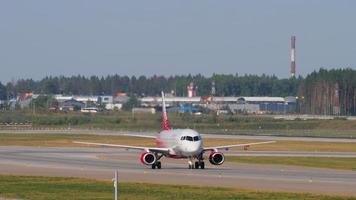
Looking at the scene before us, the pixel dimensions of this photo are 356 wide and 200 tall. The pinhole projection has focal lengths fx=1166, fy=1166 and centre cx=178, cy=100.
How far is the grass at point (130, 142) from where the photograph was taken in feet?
367

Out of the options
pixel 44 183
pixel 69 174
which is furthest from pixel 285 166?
pixel 44 183

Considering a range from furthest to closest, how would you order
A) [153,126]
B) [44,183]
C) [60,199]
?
[153,126]
[44,183]
[60,199]

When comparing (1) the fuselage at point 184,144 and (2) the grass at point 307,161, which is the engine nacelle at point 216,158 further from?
(2) the grass at point 307,161

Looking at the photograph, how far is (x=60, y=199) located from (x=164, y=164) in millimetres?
33642

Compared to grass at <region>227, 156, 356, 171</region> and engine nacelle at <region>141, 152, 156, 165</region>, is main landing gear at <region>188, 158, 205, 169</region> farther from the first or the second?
grass at <region>227, 156, 356, 171</region>

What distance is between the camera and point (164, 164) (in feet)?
269

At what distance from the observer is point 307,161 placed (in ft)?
280

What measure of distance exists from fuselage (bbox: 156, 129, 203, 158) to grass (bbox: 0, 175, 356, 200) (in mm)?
14015

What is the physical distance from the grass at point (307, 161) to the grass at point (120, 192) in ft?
77.2

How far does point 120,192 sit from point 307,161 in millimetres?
34963

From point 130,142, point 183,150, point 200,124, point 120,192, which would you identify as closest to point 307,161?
point 183,150

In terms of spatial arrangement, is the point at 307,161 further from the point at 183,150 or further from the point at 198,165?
the point at 183,150

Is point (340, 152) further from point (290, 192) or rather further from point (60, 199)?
point (60, 199)

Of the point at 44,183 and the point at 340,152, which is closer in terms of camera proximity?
the point at 44,183
